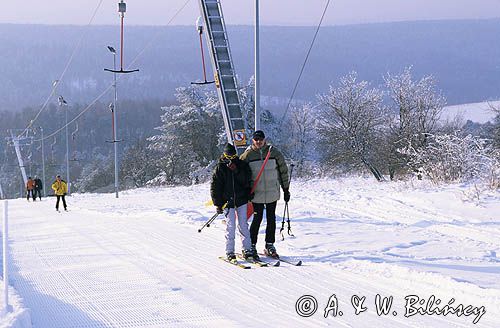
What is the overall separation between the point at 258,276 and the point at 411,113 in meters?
36.0

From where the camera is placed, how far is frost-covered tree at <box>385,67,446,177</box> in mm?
40603

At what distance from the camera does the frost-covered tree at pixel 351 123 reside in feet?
143

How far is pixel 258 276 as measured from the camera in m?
8.20

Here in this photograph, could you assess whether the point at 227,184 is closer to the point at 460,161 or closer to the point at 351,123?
the point at 460,161

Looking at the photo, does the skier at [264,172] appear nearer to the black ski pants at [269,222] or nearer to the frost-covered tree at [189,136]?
the black ski pants at [269,222]

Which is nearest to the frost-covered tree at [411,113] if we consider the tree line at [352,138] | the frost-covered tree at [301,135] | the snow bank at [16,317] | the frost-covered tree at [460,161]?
the tree line at [352,138]

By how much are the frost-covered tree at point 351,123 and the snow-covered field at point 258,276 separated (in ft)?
94.6

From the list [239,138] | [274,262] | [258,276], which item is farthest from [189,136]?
[258,276]

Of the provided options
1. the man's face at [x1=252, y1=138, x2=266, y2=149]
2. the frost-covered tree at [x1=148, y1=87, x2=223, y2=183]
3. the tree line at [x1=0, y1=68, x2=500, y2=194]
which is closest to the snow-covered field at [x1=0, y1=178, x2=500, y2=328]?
the man's face at [x1=252, y1=138, x2=266, y2=149]

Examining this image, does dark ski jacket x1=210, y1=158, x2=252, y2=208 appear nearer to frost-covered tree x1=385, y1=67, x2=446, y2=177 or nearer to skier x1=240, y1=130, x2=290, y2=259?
skier x1=240, y1=130, x2=290, y2=259

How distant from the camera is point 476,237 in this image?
41.3 ft

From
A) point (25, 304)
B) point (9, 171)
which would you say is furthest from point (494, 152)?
point (9, 171)

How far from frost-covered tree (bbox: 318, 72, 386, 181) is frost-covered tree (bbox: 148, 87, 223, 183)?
58.6 ft

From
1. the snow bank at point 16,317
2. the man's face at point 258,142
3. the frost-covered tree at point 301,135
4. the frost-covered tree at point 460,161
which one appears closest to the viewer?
the snow bank at point 16,317
